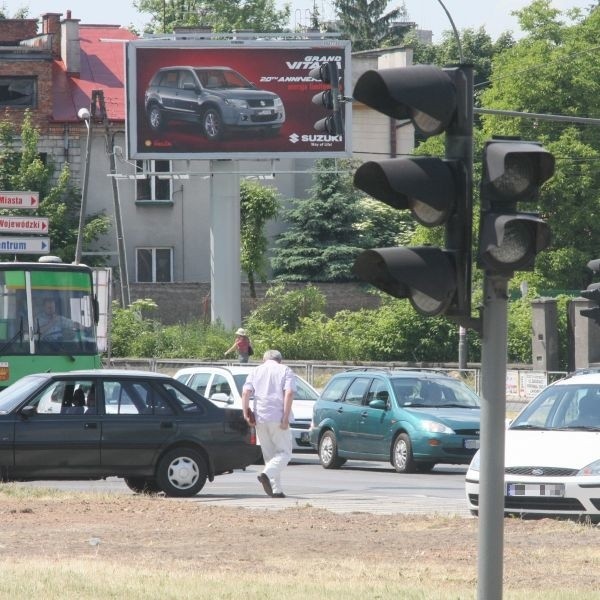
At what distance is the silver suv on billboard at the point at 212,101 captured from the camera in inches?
1868

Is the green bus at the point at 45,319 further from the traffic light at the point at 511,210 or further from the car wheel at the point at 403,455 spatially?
the traffic light at the point at 511,210

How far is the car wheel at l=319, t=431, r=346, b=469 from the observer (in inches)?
985

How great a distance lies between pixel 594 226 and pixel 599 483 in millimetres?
44900

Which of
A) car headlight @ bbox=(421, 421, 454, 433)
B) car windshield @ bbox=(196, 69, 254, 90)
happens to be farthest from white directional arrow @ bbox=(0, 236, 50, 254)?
car windshield @ bbox=(196, 69, 254, 90)

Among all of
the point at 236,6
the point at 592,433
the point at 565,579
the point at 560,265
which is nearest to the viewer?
the point at 565,579

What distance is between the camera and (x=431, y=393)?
2461 centimetres

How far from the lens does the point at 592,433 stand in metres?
15.5

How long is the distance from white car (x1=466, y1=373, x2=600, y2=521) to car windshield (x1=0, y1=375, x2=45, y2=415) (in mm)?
5564

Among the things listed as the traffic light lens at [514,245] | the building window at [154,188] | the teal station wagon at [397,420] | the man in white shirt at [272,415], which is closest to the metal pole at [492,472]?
the traffic light lens at [514,245]

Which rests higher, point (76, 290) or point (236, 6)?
point (236, 6)

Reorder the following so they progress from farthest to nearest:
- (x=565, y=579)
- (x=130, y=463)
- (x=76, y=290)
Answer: (x=76, y=290)
(x=130, y=463)
(x=565, y=579)

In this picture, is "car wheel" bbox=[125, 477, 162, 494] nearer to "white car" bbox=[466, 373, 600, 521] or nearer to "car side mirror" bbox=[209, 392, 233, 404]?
"white car" bbox=[466, 373, 600, 521]

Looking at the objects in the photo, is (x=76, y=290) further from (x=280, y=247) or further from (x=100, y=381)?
(x=280, y=247)

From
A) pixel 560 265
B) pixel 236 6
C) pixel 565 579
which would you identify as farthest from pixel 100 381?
pixel 236 6
